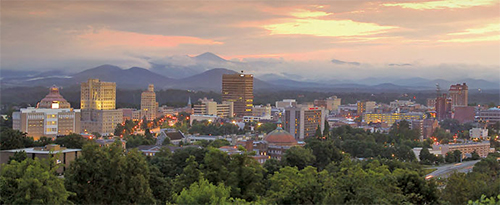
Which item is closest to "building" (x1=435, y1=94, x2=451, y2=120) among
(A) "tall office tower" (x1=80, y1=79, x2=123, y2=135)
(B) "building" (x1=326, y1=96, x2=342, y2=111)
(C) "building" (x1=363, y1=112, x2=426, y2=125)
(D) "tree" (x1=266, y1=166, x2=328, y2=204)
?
(C) "building" (x1=363, y1=112, x2=426, y2=125)

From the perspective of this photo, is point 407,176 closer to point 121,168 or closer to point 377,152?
point 121,168

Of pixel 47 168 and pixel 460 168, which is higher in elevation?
pixel 47 168

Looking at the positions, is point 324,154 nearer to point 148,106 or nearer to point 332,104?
point 148,106

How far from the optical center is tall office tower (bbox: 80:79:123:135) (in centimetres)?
5906

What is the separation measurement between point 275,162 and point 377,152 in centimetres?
1260

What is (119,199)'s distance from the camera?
1545cm

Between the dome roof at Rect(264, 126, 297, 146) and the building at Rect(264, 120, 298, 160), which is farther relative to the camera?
the dome roof at Rect(264, 126, 297, 146)

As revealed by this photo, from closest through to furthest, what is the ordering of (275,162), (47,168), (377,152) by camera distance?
1. (47,168)
2. (275,162)
3. (377,152)

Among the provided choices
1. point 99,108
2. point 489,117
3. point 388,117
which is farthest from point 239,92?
point 489,117

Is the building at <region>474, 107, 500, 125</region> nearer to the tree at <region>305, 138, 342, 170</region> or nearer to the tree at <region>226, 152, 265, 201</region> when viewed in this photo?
the tree at <region>305, 138, 342, 170</region>

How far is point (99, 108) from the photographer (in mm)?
62250

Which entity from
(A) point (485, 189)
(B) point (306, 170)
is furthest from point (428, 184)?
(B) point (306, 170)

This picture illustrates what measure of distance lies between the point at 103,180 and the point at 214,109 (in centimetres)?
6375

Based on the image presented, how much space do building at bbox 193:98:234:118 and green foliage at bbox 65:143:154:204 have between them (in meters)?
61.2
